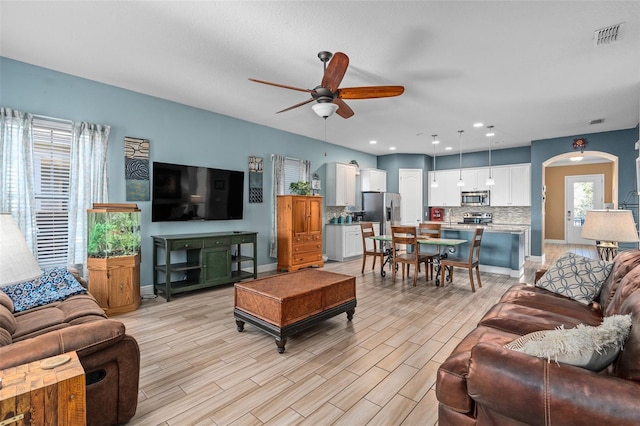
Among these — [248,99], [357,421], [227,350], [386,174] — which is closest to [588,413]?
[357,421]

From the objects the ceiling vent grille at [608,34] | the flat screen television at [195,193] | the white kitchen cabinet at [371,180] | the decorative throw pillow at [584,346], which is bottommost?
the decorative throw pillow at [584,346]

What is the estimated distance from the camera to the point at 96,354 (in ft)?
5.41

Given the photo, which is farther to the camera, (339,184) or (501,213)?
(501,213)

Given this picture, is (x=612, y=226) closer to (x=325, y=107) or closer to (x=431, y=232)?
(x=431, y=232)

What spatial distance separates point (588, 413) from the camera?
1.03 m

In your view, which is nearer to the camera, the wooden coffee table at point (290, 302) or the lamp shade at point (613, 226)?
the wooden coffee table at point (290, 302)

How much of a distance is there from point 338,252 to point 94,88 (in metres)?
5.33

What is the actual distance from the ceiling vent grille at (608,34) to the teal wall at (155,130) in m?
3.81

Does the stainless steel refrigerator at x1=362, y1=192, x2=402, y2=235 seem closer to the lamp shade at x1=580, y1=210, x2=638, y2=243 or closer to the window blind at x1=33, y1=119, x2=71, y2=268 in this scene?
the lamp shade at x1=580, y1=210, x2=638, y2=243

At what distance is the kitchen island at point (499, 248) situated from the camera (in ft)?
18.3

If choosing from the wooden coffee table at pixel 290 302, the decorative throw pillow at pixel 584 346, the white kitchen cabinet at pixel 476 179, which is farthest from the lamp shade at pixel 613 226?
Answer: the white kitchen cabinet at pixel 476 179

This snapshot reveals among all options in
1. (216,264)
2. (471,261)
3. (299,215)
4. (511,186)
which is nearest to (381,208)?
(299,215)

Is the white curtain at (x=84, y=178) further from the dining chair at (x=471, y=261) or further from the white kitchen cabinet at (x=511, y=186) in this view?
the white kitchen cabinet at (x=511, y=186)

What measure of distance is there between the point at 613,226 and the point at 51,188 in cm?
615
